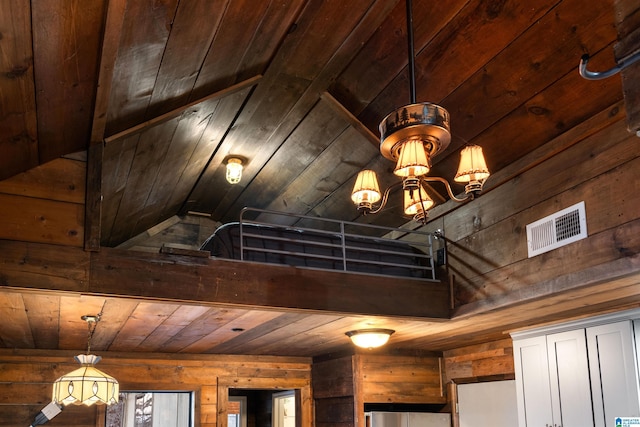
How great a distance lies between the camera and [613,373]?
380cm

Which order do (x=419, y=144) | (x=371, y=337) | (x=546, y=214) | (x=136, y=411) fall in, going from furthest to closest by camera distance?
(x=136, y=411)
(x=371, y=337)
(x=546, y=214)
(x=419, y=144)

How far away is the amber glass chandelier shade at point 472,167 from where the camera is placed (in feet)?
9.21

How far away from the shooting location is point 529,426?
4441 mm

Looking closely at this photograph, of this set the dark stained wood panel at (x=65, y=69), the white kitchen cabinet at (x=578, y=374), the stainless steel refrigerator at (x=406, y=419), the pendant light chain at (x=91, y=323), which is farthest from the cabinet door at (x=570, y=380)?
the dark stained wood panel at (x=65, y=69)

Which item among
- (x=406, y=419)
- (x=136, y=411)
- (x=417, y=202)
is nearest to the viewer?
(x=417, y=202)

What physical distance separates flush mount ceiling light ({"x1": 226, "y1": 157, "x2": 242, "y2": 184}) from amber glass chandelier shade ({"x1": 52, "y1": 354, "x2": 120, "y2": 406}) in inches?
69.9

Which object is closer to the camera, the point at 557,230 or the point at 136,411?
the point at 557,230

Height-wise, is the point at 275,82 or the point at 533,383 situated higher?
the point at 275,82

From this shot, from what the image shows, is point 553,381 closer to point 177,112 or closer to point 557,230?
point 557,230

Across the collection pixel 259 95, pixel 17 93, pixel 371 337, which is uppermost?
pixel 259 95

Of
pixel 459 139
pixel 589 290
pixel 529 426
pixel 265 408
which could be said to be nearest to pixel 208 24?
pixel 459 139

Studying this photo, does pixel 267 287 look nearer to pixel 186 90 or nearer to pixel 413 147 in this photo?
pixel 186 90

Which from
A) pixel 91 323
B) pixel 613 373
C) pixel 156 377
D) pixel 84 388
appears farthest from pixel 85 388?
pixel 613 373

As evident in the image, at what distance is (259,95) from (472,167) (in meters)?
1.88
